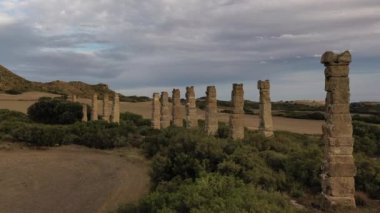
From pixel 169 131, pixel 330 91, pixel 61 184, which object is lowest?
pixel 61 184

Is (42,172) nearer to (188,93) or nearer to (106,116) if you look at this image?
(188,93)

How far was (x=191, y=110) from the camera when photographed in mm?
30578

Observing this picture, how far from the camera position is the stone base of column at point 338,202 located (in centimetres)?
1316

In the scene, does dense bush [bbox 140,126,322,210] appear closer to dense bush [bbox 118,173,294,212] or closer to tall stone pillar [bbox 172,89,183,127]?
dense bush [bbox 118,173,294,212]

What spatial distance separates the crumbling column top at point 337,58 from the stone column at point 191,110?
16815 mm

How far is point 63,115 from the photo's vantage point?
53.1 meters

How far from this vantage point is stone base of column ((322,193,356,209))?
13.2 m

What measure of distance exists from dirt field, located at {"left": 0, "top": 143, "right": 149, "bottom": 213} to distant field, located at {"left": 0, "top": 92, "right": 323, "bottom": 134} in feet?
85.6

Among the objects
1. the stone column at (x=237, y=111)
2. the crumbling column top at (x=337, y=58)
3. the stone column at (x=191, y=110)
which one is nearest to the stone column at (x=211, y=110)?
the stone column at (x=191, y=110)

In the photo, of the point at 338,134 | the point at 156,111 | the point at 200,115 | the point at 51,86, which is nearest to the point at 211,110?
the point at 156,111

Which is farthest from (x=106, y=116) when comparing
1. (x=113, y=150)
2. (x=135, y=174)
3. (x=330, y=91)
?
(x=330, y=91)


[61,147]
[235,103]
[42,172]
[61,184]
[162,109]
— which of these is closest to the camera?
[61,184]

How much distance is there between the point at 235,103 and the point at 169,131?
3.76m

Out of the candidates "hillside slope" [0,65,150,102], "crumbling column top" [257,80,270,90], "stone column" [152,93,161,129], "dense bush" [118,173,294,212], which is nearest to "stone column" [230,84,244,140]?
"crumbling column top" [257,80,270,90]
